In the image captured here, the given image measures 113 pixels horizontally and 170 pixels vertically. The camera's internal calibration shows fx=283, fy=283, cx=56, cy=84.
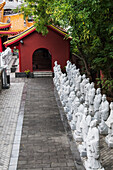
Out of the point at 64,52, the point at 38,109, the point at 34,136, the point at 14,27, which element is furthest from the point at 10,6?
the point at 34,136

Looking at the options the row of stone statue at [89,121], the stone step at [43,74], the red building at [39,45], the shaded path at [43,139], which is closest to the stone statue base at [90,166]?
the row of stone statue at [89,121]

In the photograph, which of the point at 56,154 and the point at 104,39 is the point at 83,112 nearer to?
the point at 56,154

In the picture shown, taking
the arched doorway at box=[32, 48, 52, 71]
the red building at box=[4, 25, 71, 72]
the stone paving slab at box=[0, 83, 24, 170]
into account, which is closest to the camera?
the stone paving slab at box=[0, 83, 24, 170]

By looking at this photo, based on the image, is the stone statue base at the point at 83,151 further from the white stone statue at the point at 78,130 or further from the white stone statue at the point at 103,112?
the white stone statue at the point at 103,112

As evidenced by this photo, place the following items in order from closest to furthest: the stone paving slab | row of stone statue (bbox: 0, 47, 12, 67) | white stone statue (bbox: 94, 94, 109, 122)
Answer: the stone paving slab → white stone statue (bbox: 94, 94, 109, 122) → row of stone statue (bbox: 0, 47, 12, 67)

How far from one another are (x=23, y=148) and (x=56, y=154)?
120cm

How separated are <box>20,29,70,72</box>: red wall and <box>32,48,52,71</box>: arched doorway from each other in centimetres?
203

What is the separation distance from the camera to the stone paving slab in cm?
927

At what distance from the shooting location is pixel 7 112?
1355 cm

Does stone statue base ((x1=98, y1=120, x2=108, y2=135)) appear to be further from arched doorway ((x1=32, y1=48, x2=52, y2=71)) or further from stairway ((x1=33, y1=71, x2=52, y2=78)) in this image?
arched doorway ((x1=32, y1=48, x2=52, y2=71))

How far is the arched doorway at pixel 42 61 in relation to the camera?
80.5ft

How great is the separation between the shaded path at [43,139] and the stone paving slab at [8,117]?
1.51 feet

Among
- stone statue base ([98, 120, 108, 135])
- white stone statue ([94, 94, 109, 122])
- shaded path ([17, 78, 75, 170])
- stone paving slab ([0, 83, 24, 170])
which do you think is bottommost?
stone paving slab ([0, 83, 24, 170])

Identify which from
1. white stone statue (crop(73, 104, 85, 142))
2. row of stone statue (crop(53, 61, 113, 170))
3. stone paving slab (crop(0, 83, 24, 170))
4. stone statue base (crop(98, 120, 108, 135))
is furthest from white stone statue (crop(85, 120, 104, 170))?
stone statue base (crop(98, 120, 108, 135))
